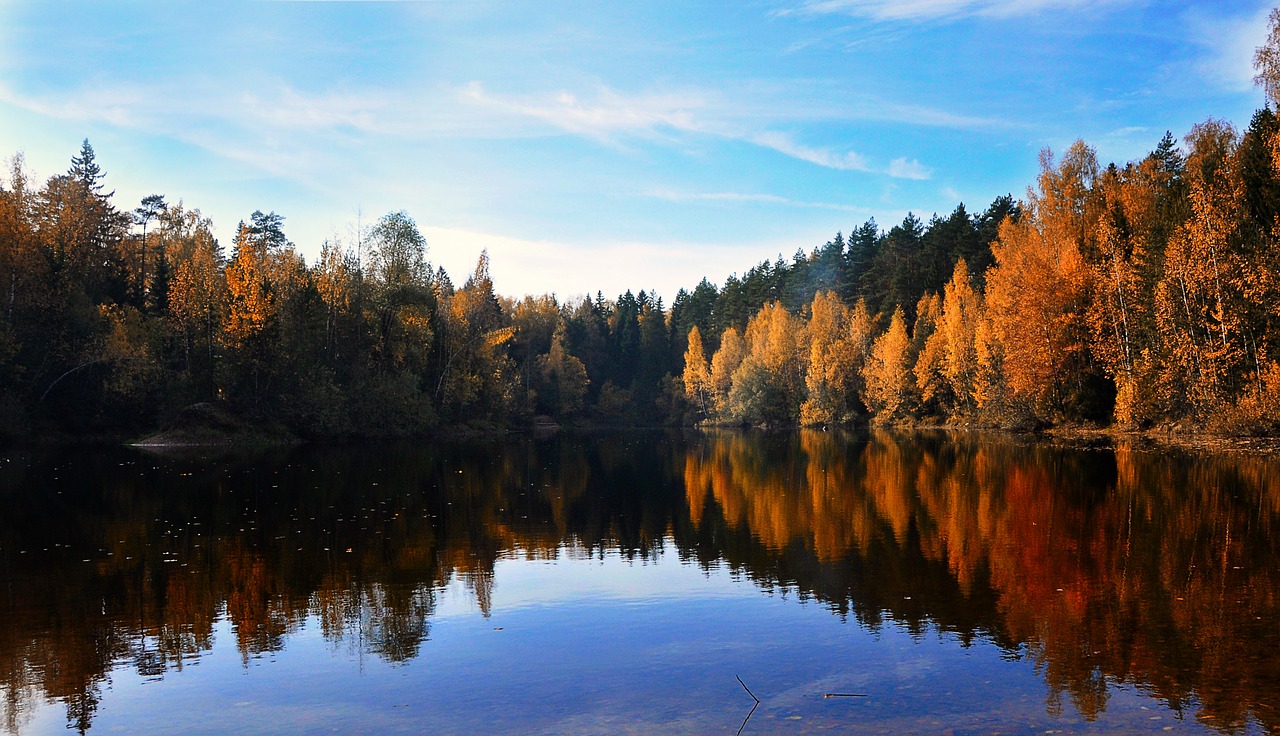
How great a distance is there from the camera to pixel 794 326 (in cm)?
9769

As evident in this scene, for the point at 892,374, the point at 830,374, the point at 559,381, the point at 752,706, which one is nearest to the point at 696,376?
the point at 559,381

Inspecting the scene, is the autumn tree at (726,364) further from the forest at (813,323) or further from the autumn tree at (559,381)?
the autumn tree at (559,381)

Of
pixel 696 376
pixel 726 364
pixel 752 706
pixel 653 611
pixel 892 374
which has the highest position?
pixel 726 364

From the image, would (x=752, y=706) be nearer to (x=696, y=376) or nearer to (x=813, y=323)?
(x=813, y=323)

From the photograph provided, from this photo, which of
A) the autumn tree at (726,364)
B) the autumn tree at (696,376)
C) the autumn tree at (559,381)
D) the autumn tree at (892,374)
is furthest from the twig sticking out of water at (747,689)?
the autumn tree at (696,376)

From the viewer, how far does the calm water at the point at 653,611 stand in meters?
9.24

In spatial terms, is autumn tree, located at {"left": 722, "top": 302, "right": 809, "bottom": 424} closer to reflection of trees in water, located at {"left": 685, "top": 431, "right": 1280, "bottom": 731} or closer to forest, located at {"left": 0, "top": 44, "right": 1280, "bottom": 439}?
forest, located at {"left": 0, "top": 44, "right": 1280, "bottom": 439}

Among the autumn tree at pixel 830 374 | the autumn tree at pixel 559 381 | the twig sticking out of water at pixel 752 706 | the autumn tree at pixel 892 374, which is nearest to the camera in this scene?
the twig sticking out of water at pixel 752 706

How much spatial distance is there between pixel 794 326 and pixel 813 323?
5.48m

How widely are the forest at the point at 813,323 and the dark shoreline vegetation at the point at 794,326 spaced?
6.8 inches

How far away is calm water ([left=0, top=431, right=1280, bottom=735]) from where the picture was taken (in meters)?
9.24

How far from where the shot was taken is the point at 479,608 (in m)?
14.2

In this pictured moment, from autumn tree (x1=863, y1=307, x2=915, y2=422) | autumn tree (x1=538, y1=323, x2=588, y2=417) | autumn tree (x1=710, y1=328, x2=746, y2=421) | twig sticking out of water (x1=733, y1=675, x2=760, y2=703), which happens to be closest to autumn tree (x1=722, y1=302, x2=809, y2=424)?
autumn tree (x1=710, y1=328, x2=746, y2=421)

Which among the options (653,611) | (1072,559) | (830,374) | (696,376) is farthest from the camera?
(696,376)
